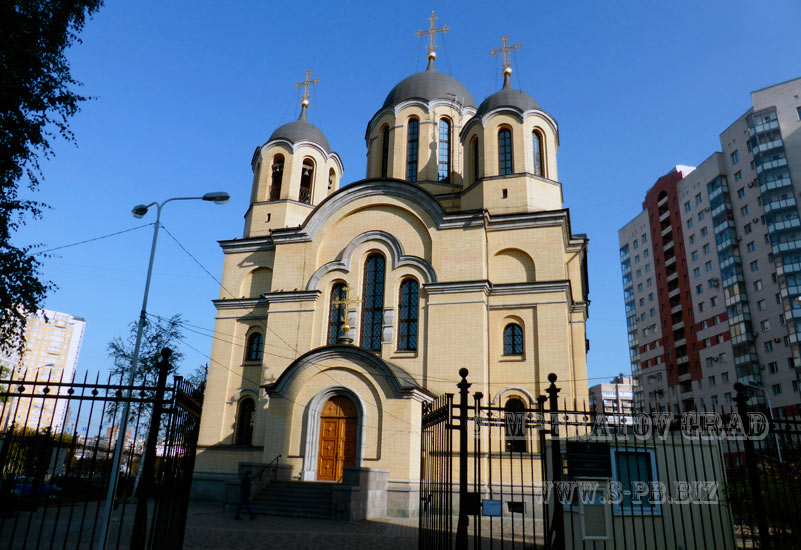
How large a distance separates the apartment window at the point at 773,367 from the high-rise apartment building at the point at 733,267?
0.07 meters

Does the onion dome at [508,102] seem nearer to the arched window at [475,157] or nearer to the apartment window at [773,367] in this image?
the arched window at [475,157]

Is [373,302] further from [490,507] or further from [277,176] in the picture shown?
[490,507]

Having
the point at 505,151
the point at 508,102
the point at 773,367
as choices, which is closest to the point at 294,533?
the point at 505,151

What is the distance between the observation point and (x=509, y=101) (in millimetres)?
23281

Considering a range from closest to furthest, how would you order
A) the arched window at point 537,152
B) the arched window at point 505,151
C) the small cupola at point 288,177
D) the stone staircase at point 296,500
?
the stone staircase at point 296,500 → the arched window at point 505,151 → the arched window at point 537,152 → the small cupola at point 288,177

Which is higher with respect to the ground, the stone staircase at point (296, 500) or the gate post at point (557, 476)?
the gate post at point (557, 476)

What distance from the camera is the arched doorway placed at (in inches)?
704

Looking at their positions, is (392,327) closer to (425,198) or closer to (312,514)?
(425,198)

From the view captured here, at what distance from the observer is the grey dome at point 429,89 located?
26938 millimetres

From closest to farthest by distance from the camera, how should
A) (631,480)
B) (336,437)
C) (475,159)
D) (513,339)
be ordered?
1. (631,480)
2. (336,437)
3. (513,339)
4. (475,159)

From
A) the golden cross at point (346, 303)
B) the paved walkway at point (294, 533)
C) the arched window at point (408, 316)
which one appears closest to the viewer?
the paved walkway at point (294, 533)

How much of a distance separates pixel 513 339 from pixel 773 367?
1266 inches

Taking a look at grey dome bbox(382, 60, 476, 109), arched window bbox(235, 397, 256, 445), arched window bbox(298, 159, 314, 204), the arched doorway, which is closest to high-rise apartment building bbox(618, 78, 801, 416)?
grey dome bbox(382, 60, 476, 109)

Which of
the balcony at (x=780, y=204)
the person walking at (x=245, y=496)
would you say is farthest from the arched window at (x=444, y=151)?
the balcony at (x=780, y=204)
